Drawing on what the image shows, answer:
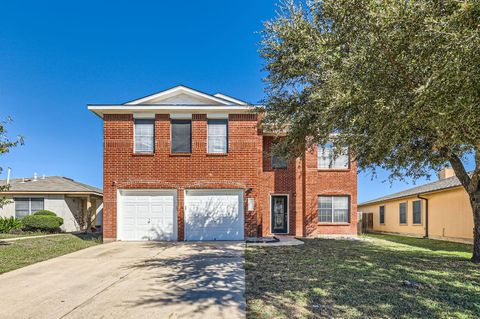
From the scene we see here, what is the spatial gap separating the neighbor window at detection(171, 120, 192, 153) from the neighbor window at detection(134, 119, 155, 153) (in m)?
0.91

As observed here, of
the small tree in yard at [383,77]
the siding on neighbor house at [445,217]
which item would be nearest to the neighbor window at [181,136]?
the small tree in yard at [383,77]

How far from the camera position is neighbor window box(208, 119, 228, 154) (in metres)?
14.9

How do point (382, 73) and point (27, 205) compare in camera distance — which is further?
point (27, 205)

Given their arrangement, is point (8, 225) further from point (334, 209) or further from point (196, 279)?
point (334, 209)

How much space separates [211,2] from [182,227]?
35.5 feet

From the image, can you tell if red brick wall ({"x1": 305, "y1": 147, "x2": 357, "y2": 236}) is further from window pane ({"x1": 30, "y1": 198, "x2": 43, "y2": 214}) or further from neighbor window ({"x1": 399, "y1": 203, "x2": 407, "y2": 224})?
window pane ({"x1": 30, "y1": 198, "x2": 43, "y2": 214})

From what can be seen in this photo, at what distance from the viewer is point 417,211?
20266 mm

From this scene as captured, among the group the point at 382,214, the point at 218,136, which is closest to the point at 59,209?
the point at 218,136

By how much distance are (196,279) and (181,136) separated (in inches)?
334

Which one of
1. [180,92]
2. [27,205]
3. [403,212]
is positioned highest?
[180,92]

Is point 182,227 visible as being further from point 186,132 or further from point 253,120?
point 253,120

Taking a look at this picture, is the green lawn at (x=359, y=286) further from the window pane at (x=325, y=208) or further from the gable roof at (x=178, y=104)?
the window pane at (x=325, y=208)

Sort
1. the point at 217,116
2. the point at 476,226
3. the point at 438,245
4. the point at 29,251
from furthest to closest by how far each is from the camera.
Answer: the point at 217,116, the point at 438,245, the point at 29,251, the point at 476,226

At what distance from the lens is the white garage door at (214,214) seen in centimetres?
1463
